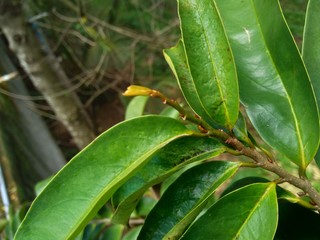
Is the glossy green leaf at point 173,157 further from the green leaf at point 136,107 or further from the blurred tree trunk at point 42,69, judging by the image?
the blurred tree trunk at point 42,69

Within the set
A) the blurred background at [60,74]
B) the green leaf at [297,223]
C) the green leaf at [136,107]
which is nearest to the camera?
the green leaf at [297,223]

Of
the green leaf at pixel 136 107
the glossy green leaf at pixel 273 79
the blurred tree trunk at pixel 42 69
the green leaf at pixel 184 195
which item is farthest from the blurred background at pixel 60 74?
the glossy green leaf at pixel 273 79

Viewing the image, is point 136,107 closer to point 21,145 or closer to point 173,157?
point 173,157

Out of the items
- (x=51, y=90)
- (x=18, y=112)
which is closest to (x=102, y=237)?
(x=51, y=90)

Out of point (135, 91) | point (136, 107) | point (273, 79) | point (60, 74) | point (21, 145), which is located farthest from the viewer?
point (21, 145)

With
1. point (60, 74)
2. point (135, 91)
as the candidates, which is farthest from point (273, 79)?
point (60, 74)

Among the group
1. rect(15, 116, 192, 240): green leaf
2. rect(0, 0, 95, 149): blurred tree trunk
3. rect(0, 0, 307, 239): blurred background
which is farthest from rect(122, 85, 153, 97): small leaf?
rect(0, 0, 95, 149): blurred tree trunk

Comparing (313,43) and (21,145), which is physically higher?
(313,43)
